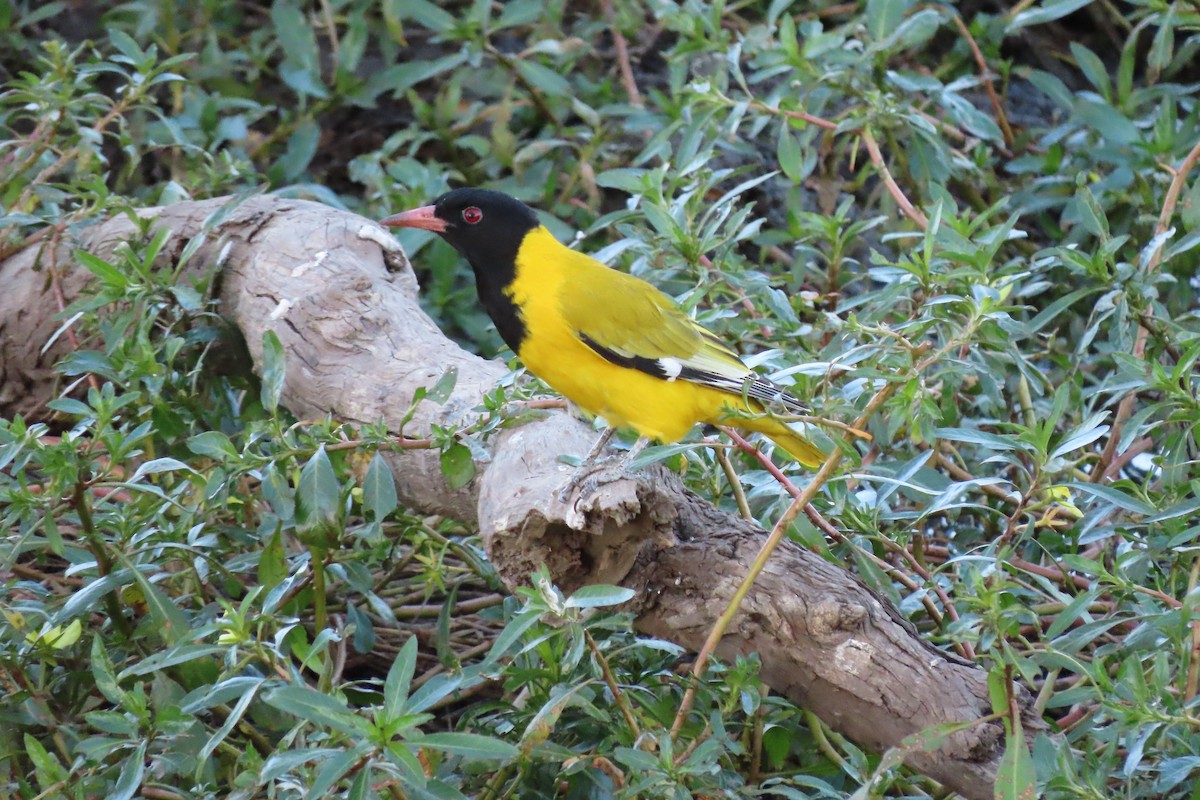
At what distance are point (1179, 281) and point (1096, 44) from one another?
2.56m

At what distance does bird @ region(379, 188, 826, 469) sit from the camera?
3.33 metres

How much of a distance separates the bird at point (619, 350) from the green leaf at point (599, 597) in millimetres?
766

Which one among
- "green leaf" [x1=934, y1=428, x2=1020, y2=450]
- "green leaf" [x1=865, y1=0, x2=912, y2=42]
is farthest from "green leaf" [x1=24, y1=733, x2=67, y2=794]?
"green leaf" [x1=865, y1=0, x2=912, y2=42]

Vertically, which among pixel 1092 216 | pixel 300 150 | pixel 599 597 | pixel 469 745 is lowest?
pixel 300 150

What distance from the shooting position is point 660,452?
255cm

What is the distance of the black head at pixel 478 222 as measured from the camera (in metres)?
3.74

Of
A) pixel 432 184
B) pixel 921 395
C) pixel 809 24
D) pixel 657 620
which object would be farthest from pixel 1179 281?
pixel 432 184

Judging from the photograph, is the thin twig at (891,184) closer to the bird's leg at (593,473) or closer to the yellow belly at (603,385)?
the yellow belly at (603,385)

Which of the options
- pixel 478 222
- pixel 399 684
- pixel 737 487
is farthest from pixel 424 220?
pixel 399 684

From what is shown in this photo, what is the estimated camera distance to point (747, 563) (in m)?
2.76

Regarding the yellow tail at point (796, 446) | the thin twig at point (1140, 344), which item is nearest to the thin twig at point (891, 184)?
the thin twig at point (1140, 344)

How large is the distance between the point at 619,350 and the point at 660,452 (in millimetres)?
836

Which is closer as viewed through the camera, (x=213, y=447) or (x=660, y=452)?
(x=660, y=452)

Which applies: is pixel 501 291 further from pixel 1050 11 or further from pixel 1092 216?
pixel 1050 11
